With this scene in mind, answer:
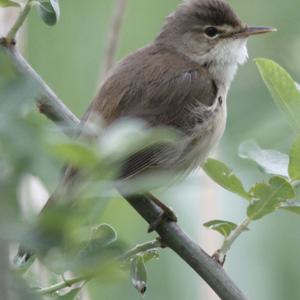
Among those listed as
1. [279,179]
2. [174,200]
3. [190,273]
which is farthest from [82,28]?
[279,179]

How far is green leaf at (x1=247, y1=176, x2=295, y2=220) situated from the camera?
1561 mm

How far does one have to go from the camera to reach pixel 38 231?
709 millimetres

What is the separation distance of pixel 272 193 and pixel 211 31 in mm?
1918

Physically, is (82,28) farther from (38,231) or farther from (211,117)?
(38,231)

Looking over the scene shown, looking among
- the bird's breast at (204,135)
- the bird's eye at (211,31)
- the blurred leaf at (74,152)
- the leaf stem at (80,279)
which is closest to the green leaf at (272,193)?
the leaf stem at (80,279)

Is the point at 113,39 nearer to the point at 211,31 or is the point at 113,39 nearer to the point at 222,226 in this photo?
the point at 211,31

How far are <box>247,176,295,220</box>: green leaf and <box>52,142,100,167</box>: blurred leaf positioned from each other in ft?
2.78

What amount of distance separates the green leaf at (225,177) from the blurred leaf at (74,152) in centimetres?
88

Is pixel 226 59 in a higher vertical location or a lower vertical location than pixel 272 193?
lower

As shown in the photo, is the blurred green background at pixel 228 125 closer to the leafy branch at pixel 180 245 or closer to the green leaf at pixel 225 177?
the leafy branch at pixel 180 245

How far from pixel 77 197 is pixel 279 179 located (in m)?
0.81

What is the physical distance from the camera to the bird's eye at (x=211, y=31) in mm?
3350

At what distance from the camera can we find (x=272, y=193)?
5.15 ft

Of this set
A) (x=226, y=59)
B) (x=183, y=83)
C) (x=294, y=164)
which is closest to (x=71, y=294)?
(x=294, y=164)
